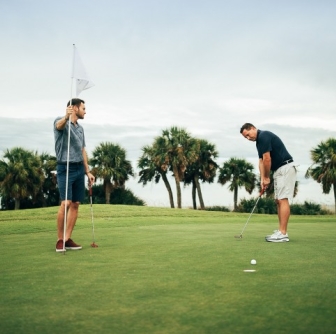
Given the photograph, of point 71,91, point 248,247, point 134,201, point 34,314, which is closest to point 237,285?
point 34,314

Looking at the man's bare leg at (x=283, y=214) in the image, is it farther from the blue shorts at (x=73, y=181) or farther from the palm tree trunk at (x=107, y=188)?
the palm tree trunk at (x=107, y=188)

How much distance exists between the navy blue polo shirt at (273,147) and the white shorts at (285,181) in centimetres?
12

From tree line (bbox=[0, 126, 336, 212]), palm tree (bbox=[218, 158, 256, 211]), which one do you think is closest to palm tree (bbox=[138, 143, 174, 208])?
tree line (bbox=[0, 126, 336, 212])

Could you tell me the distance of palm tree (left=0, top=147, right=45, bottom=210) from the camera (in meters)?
50.4

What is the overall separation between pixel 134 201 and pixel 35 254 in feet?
148

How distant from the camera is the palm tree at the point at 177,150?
5331cm

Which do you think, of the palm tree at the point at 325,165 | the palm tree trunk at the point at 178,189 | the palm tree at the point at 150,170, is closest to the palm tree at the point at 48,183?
the palm tree at the point at 150,170

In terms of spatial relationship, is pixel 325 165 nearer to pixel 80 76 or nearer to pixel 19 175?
pixel 19 175

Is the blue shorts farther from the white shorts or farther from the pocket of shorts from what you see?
the white shorts

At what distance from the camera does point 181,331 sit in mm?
2715

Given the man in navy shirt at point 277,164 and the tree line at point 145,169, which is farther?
the tree line at point 145,169

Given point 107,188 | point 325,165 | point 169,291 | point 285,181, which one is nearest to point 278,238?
point 285,181

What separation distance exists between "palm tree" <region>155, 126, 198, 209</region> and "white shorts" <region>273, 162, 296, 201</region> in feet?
147

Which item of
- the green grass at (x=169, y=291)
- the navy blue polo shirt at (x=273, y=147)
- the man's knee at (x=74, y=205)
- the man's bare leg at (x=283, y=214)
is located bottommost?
the green grass at (x=169, y=291)
